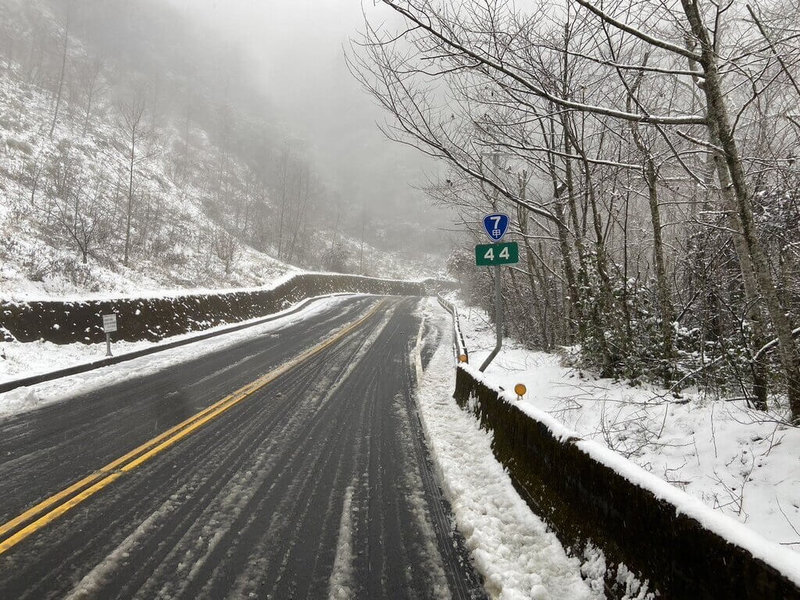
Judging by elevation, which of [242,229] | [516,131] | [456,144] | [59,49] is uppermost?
[59,49]

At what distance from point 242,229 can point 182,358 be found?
4013 cm

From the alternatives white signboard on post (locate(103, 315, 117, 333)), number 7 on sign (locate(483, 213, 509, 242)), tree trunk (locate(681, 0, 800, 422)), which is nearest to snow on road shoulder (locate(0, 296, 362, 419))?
white signboard on post (locate(103, 315, 117, 333))

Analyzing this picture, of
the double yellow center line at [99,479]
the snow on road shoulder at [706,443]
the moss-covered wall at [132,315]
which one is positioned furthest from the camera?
the moss-covered wall at [132,315]

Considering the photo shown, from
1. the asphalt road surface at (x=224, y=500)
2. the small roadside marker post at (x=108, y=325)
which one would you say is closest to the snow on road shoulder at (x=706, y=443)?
the asphalt road surface at (x=224, y=500)

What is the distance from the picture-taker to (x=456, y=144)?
6.63m

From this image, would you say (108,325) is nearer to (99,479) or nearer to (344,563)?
(99,479)

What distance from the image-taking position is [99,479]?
4355 mm

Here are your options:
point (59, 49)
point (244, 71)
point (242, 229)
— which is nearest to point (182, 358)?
point (242, 229)

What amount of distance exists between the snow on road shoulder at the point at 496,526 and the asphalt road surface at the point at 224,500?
6.4 inches

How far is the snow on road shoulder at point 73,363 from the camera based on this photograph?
287 inches

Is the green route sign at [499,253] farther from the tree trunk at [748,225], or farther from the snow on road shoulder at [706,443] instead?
the tree trunk at [748,225]

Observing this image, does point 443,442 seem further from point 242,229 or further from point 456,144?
point 242,229

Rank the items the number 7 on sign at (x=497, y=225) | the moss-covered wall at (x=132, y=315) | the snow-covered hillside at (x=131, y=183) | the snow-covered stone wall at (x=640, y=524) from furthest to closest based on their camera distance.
Result: the snow-covered hillside at (x=131, y=183) < the moss-covered wall at (x=132, y=315) < the number 7 on sign at (x=497, y=225) < the snow-covered stone wall at (x=640, y=524)

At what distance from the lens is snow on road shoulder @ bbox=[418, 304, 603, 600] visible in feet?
9.57
